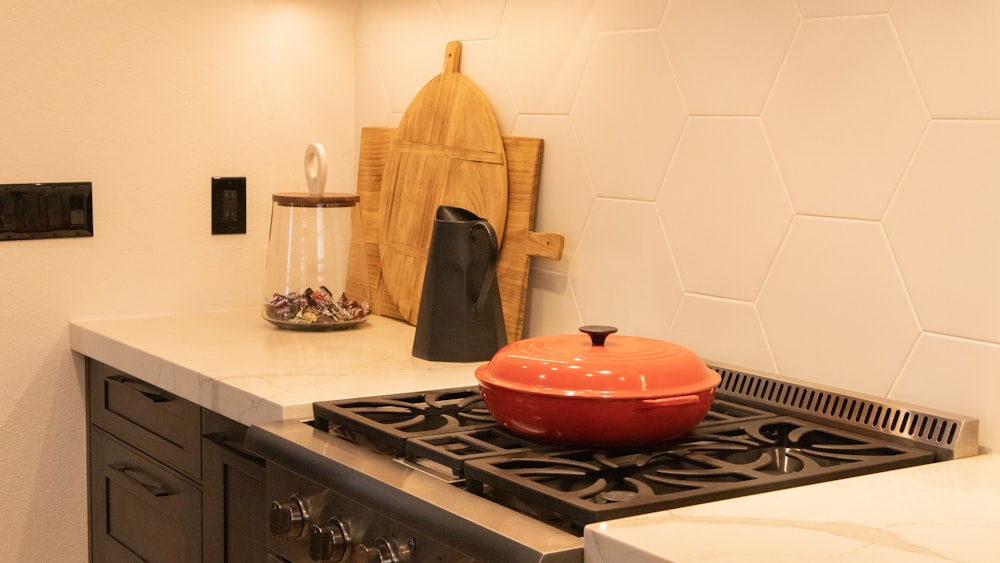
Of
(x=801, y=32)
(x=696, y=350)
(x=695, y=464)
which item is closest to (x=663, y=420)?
(x=695, y=464)

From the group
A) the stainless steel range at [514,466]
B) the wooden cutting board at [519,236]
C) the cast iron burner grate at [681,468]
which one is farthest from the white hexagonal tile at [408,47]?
the cast iron burner grate at [681,468]

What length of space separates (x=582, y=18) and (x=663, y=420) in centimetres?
86

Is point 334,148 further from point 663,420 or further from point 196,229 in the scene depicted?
point 663,420

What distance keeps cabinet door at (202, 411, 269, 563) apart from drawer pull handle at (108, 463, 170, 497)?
179mm

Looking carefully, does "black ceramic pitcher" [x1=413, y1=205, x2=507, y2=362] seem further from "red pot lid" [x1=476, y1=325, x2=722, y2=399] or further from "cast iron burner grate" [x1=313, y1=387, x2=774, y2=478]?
"red pot lid" [x1=476, y1=325, x2=722, y2=399]

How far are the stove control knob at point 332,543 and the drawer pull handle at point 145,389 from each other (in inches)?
25.7

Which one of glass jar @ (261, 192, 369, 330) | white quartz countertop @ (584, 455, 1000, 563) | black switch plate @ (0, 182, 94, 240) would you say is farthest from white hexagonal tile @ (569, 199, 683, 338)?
black switch plate @ (0, 182, 94, 240)

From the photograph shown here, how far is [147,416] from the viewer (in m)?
1.84

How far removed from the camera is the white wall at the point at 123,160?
1998 mm

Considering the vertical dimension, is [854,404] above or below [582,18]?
below

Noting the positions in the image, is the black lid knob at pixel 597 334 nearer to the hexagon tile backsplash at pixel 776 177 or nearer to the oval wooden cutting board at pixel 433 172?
the hexagon tile backsplash at pixel 776 177

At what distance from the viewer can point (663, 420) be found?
122 cm

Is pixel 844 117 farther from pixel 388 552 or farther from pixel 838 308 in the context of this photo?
pixel 388 552

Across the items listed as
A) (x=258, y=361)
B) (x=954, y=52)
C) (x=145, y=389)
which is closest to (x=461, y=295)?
(x=258, y=361)
